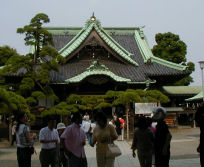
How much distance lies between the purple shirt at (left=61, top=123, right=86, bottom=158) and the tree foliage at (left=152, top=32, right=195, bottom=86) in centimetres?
3675

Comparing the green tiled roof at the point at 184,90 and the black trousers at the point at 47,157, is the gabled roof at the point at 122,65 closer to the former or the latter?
the green tiled roof at the point at 184,90

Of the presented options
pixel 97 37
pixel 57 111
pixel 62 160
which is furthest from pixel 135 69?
pixel 62 160

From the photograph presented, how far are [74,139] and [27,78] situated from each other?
12.9 meters

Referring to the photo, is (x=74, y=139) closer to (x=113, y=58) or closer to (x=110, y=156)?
(x=110, y=156)

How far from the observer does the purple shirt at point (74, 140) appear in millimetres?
6105

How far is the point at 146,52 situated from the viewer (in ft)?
89.7

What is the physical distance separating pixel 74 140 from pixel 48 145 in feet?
3.75

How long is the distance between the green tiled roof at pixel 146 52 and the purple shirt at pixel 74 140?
19.4 meters

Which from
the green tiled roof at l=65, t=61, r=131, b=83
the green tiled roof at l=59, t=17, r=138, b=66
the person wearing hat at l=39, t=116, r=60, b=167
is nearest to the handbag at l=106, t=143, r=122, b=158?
the person wearing hat at l=39, t=116, r=60, b=167

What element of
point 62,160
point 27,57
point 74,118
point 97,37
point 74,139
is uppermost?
point 97,37

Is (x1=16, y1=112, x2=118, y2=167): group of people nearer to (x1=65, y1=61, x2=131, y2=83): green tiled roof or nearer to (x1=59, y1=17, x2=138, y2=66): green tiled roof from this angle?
(x1=65, y1=61, x2=131, y2=83): green tiled roof

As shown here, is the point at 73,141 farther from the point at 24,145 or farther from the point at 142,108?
the point at 142,108

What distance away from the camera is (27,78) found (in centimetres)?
1833

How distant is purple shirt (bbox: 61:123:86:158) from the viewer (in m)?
6.11
